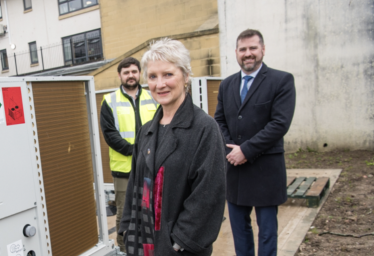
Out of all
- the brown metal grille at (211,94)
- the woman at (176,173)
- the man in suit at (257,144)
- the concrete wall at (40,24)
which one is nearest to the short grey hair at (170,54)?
the woman at (176,173)

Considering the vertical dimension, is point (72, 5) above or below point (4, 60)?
above

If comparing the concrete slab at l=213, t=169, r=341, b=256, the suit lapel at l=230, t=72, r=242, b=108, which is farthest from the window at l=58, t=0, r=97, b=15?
the suit lapel at l=230, t=72, r=242, b=108

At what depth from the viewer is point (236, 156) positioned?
2.42 metres

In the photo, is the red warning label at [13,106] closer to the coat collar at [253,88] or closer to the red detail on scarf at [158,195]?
the red detail on scarf at [158,195]

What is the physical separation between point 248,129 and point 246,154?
0.74 feet

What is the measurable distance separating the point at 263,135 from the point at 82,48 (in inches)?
654

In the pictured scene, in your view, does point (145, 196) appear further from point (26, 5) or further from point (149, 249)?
point (26, 5)

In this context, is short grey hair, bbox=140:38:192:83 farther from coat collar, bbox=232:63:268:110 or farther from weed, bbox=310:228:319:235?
weed, bbox=310:228:319:235

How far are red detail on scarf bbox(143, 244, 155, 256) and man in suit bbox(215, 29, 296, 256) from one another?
1112 mm

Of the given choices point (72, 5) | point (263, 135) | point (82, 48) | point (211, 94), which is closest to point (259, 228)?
point (263, 135)

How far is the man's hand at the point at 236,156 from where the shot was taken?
7.89ft

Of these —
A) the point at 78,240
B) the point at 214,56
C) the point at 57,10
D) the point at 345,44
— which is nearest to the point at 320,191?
the point at 78,240

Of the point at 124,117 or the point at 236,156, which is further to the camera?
the point at 124,117

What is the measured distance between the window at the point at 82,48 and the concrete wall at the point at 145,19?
199 cm
